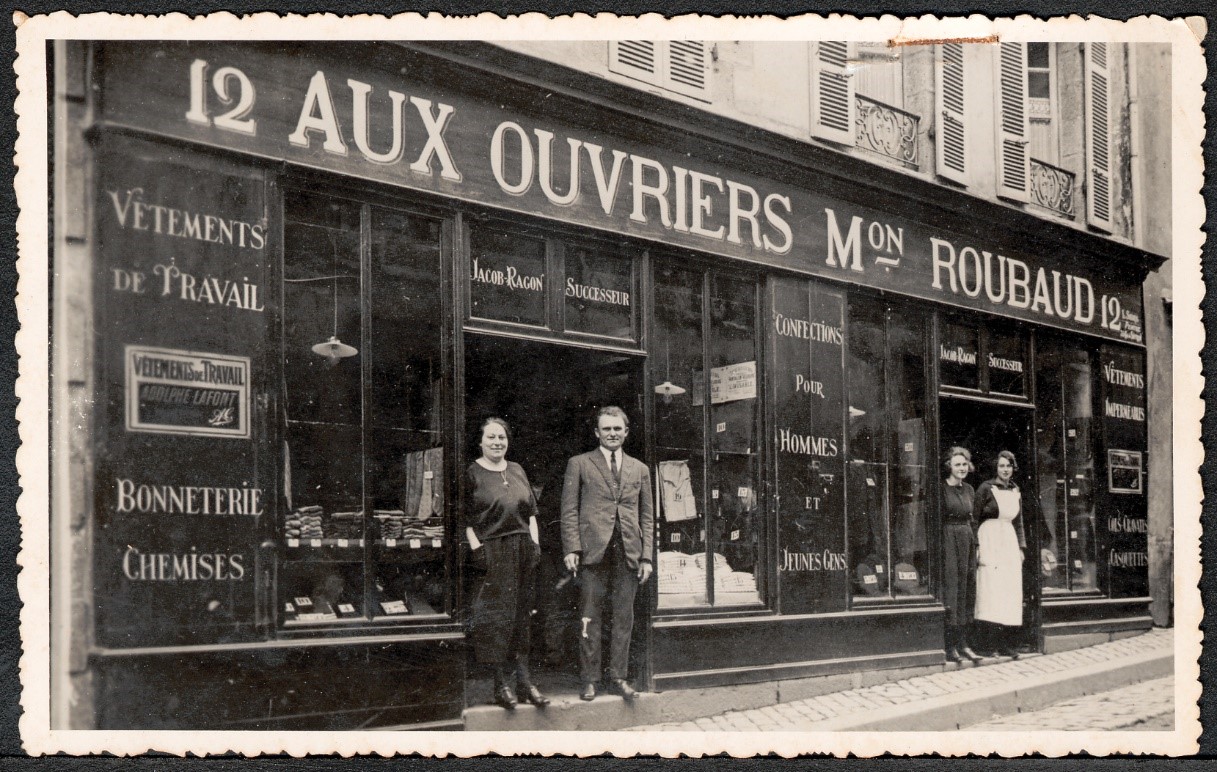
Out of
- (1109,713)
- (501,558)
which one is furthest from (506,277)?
(1109,713)

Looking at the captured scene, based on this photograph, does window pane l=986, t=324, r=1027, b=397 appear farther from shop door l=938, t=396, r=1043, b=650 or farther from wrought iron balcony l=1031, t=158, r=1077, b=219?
wrought iron balcony l=1031, t=158, r=1077, b=219

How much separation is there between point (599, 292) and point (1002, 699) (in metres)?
3.56

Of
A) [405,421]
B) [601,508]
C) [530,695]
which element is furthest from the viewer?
[601,508]

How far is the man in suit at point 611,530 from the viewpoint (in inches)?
269

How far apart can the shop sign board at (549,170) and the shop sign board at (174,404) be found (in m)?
0.32

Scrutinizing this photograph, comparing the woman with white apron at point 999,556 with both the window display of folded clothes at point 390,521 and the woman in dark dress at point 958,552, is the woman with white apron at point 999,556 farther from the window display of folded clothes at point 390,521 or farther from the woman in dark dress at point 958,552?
the window display of folded clothes at point 390,521

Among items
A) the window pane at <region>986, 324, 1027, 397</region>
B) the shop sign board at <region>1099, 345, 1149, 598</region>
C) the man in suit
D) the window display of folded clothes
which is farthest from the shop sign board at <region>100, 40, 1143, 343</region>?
the window display of folded clothes

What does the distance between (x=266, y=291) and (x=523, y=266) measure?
5.05ft

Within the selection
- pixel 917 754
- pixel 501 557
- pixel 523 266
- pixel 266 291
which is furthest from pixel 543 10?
pixel 917 754

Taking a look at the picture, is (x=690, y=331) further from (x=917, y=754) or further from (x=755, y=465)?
(x=917, y=754)

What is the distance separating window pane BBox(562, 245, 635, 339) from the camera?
6.82 meters

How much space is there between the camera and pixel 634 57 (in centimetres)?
662

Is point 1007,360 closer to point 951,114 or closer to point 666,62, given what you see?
point 951,114

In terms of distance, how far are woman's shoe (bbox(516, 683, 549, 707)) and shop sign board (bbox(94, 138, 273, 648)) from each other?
1618mm
